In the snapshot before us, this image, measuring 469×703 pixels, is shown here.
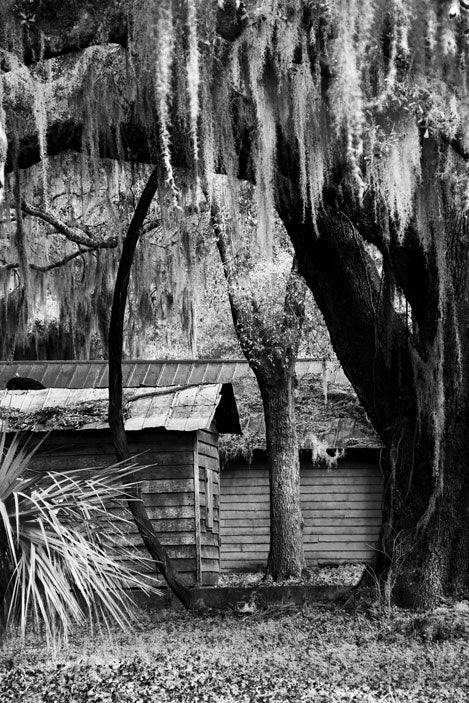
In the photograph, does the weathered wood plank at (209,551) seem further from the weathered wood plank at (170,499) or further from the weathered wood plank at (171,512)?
the weathered wood plank at (170,499)

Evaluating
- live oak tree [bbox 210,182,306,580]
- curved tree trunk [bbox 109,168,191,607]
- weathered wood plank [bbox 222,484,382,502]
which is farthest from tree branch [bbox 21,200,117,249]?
weathered wood plank [bbox 222,484,382,502]

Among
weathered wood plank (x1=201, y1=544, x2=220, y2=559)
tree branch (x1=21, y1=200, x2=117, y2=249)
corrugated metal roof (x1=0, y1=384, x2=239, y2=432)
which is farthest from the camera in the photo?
weathered wood plank (x1=201, y1=544, x2=220, y2=559)

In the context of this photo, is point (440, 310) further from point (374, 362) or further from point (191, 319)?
point (191, 319)

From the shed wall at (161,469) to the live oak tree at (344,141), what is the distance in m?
4.47

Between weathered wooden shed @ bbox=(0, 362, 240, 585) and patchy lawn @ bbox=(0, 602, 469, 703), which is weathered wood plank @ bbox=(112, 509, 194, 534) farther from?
patchy lawn @ bbox=(0, 602, 469, 703)

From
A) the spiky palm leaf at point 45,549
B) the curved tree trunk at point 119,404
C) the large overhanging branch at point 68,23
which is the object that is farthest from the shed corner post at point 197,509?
the large overhanging branch at point 68,23

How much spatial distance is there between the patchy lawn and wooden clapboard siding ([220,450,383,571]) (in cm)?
965

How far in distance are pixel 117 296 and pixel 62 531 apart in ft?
11.6

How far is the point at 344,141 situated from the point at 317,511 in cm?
1207

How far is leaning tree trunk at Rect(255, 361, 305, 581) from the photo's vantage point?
13.7 meters

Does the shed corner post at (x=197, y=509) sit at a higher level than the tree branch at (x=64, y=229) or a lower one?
lower

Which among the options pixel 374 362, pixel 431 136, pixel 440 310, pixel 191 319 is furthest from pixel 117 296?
pixel 191 319

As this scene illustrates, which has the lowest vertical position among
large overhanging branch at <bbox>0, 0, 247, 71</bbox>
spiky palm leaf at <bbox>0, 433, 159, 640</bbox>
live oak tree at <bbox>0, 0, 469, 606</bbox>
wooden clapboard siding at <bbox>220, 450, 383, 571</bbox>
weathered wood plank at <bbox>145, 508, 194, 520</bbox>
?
wooden clapboard siding at <bbox>220, 450, 383, 571</bbox>

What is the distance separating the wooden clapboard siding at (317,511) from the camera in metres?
17.4
